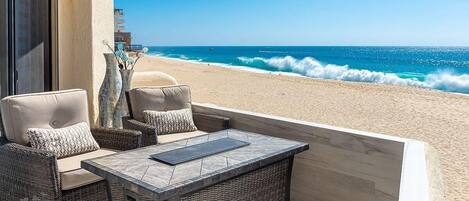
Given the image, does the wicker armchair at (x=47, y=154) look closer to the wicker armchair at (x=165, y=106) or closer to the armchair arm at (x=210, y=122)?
the wicker armchair at (x=165, y=106)

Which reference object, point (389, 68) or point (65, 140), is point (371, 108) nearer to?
point (65, 140)

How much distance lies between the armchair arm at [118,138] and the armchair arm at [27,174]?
651mm

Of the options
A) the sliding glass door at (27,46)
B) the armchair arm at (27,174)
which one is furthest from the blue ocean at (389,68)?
the armchair arm at (27,174)

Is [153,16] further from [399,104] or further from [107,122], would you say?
[107,122]

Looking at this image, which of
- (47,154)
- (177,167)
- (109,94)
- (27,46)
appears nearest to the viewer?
(177,167)

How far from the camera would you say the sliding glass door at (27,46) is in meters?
3.83

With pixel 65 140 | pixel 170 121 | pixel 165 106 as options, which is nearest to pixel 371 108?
pixel 165 106

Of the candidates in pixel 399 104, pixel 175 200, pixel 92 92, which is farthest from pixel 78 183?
pixel 399 104

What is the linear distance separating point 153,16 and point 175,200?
3093 cm

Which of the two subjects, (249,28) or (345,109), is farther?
(249,28)

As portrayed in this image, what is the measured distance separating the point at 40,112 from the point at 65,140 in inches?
10.2

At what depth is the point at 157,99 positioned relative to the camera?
3514mm

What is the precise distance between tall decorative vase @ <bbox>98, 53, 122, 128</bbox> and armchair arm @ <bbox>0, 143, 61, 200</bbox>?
1.32m

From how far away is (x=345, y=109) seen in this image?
1024cm
